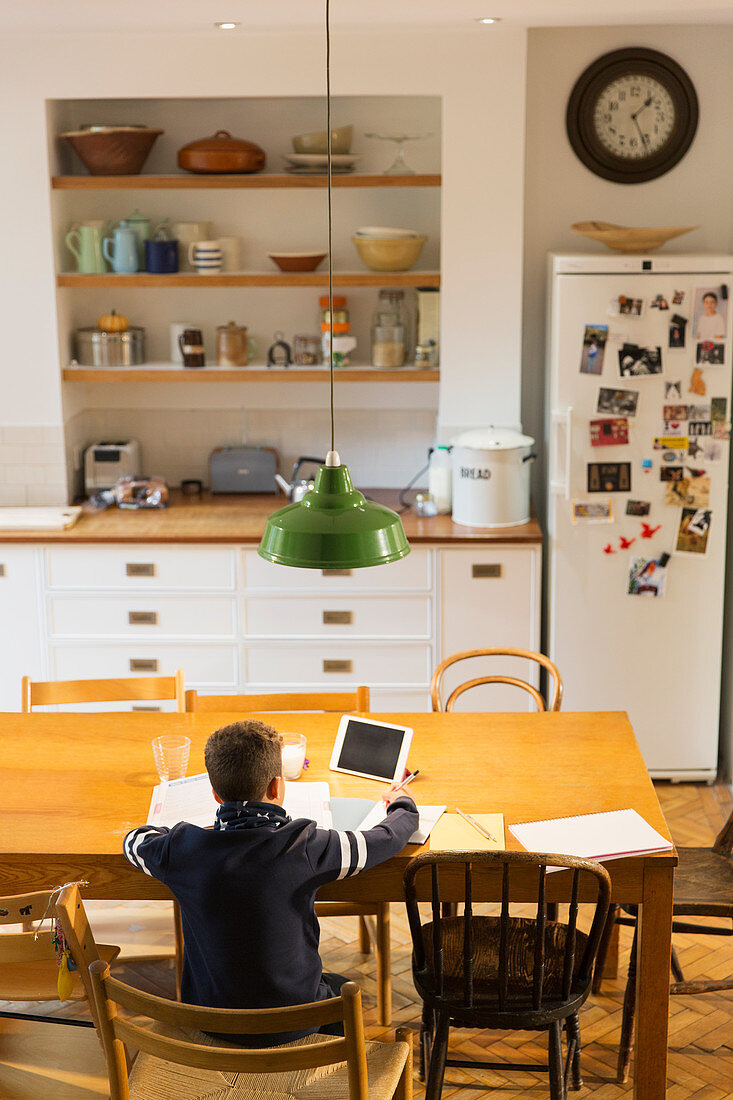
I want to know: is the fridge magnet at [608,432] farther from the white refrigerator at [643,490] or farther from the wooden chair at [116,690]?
the wooden chair at [116,690]

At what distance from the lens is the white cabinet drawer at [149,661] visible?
4.68 metres

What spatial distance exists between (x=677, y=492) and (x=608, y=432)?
13.9 inches

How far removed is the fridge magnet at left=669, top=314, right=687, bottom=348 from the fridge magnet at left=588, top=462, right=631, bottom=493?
47cm

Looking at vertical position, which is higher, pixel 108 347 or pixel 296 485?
pixel 108 347

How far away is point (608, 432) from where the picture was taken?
4.43m

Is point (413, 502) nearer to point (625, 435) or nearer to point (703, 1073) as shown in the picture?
point (625, 435)

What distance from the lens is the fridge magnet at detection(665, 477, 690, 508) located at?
447 cm

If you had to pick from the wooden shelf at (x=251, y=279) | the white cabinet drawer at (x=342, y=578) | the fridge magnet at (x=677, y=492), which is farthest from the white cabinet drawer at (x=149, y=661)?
the fridge magnet at (x=677, y=492)

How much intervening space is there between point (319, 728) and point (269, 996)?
42.2 inches

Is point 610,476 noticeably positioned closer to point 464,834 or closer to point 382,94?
point 382,94

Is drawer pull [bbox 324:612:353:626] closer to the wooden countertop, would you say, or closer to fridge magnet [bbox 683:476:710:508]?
the wooden countertop

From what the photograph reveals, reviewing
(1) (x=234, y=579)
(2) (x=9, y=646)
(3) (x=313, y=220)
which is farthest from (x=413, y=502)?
(2) (x=9, y=646)

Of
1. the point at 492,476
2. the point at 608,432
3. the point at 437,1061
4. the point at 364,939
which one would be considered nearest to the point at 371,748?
the point at 437,1061

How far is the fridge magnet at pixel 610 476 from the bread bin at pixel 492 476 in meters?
0.24
